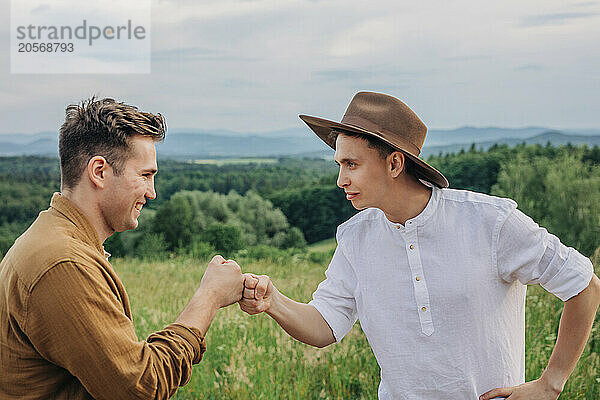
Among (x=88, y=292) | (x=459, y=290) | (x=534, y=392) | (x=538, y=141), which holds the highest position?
(x=538, y=141)

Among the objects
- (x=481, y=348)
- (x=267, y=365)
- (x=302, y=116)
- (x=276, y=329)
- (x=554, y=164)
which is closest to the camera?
(x=481, y=348)

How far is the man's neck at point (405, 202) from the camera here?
297 cm

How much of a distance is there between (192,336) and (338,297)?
1.05 metres

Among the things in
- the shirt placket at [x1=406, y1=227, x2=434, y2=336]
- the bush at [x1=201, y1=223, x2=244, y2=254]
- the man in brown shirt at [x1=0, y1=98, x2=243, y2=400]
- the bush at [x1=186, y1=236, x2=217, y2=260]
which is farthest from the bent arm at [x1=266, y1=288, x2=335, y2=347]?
the bush at [x1=201, y1=223, x2=244, y2=254]

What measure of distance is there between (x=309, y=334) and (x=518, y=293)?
98 centimetres

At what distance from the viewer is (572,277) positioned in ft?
8.86

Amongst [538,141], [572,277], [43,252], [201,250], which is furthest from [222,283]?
[538,141]

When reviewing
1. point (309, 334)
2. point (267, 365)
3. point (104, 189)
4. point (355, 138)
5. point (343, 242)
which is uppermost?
point (355, 138)

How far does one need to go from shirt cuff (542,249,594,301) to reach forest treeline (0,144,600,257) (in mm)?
11337

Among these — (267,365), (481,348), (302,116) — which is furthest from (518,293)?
(267,365)

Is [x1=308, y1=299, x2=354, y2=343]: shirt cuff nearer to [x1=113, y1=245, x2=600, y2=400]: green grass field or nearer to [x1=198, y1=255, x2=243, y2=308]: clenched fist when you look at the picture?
[x1=198, y1=255, x2=243, y2=308]: clenched fist

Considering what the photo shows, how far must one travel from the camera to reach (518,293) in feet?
9.54

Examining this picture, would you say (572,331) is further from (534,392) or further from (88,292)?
(88,292)

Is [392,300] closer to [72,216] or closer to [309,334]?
[309,334]
